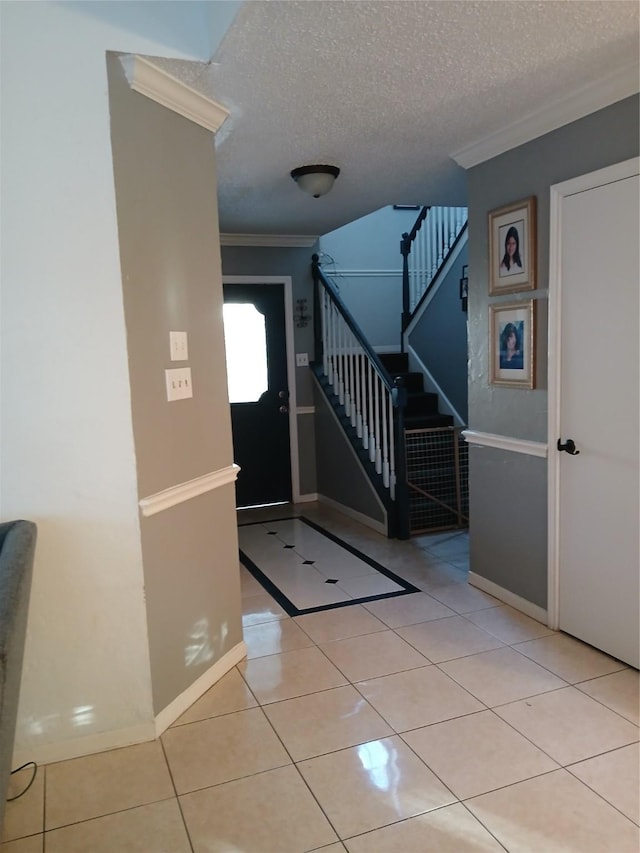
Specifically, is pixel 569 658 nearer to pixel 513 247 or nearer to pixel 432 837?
pixel 432 837

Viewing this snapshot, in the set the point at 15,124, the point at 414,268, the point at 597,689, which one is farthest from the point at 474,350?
the point at 414,268

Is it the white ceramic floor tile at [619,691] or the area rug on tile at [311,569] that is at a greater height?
the area rug on tile at [311,569]

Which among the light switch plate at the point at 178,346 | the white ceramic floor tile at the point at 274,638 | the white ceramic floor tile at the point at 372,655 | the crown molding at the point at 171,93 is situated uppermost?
the crown molding at the point at 171,93

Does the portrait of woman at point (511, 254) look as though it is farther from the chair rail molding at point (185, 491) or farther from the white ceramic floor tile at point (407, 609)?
the white ceramic floor tile at point (407, 609)

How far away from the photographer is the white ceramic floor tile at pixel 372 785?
1.79 m

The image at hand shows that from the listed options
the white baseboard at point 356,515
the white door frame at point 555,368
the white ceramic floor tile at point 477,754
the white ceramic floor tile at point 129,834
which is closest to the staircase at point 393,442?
the white baseboard at point 356,515

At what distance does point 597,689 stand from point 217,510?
1.63 m

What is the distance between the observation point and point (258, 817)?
1796mm

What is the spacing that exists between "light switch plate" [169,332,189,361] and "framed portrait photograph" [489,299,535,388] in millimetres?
1541

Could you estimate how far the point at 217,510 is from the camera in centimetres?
257

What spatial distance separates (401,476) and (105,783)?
2.73m

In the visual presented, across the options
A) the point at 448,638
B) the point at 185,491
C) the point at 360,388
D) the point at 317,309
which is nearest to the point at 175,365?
the point at 185,491

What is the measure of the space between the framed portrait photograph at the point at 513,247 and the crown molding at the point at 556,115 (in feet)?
0.90

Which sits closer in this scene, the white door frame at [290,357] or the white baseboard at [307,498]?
Answer: the white door frame at [290,357]
